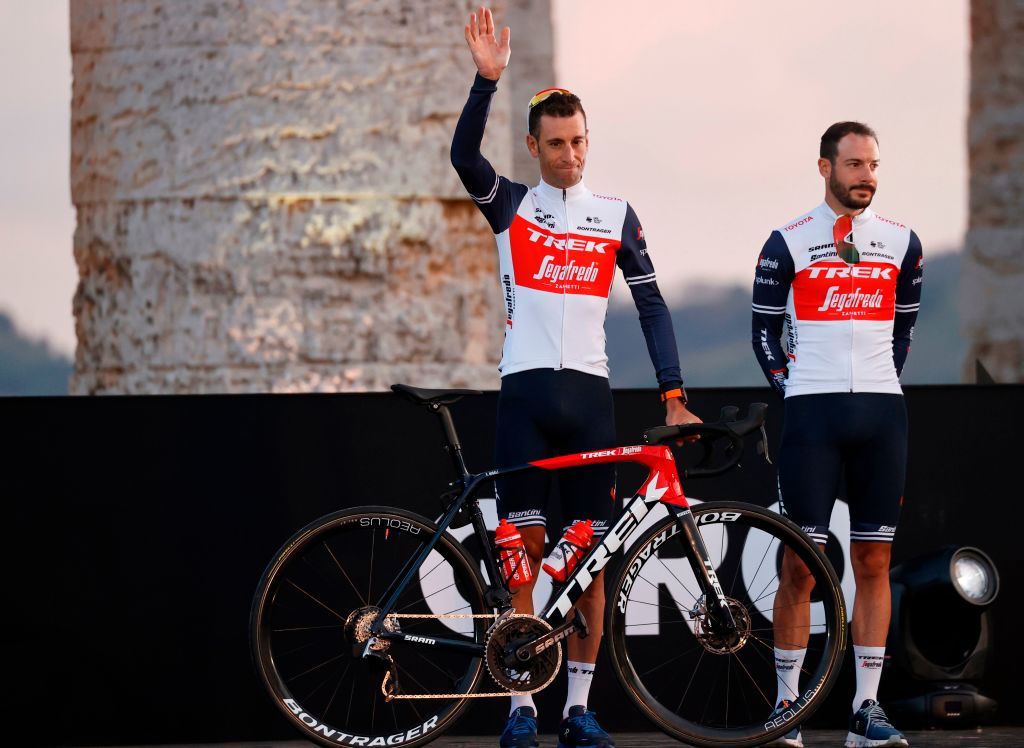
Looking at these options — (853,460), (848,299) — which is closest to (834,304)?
(848,299)

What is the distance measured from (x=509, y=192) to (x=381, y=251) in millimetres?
2581

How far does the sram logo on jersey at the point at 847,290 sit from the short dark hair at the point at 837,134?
33cm

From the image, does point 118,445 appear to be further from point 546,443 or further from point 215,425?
point 546,443

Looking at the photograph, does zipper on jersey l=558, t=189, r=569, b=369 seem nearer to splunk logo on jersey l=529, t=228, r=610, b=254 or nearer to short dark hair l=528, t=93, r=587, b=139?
splunk logo on jersey l=529, t=228, r=610, b=254

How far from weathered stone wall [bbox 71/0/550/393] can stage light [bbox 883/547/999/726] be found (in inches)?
103

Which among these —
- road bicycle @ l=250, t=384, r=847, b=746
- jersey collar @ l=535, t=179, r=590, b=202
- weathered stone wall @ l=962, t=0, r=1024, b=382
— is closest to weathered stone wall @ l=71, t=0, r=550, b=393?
road bicycle @ l=250, t=384, r=847, b=746

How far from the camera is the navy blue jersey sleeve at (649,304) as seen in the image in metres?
4.36

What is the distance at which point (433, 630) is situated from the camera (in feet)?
15.3

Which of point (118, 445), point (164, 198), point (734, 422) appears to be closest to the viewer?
point (734, 422)

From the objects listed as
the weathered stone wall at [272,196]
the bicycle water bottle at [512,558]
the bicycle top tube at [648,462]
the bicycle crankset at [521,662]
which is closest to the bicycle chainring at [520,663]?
the bicycle crankset at [521,662]

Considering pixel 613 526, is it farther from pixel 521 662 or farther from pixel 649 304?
pixel 649 304

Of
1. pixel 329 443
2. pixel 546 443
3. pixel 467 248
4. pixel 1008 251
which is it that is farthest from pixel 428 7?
pixel 1008 251

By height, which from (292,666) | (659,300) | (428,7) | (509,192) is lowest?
(292,666)

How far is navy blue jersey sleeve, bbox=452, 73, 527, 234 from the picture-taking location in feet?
13.5
